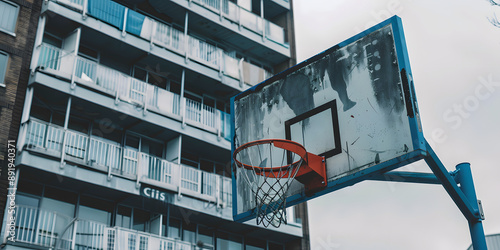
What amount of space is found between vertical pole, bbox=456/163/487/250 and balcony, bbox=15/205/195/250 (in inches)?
444

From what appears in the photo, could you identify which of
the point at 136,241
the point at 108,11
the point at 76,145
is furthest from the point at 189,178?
the point at 108,11

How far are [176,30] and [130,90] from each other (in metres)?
3.56

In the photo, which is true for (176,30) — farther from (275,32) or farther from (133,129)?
(275,32)

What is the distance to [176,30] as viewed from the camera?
22453 mm

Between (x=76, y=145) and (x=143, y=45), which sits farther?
(x=143, y=45)

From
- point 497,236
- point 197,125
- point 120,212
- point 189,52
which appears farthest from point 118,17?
point 497,236

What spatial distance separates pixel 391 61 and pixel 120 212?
1260 centimetres

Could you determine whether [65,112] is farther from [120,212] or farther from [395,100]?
[395,100]

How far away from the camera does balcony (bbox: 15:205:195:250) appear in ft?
52.7

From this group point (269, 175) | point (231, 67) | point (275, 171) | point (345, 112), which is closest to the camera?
point (345, 112)

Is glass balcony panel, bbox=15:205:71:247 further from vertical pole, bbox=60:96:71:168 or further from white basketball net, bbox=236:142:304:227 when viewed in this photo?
white basketball net, bbox=236:142:304:227

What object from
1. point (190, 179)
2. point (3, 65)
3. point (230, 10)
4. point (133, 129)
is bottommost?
point (190, 179)

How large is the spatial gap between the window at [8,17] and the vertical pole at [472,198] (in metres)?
14.5

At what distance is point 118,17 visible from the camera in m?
20.6
